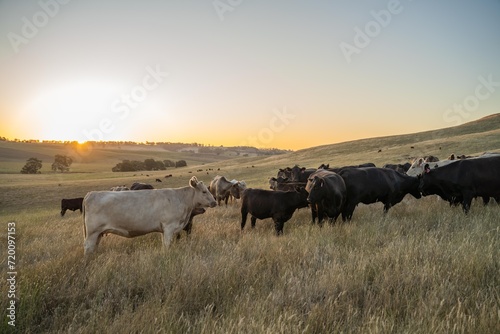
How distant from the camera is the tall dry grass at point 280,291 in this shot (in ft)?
10.6

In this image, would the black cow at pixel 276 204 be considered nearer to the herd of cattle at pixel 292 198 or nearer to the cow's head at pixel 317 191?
the herd of cattle at pixel 292 198

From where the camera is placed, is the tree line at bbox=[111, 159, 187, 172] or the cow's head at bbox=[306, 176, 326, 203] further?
the tree line at bbox=[111, 159, 187, 172]

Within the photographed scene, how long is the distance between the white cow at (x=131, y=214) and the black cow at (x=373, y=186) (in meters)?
5.17

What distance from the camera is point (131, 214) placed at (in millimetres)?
7199

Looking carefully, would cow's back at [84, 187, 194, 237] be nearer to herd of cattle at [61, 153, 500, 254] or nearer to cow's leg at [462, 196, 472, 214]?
herd of cattle at [61, 153, 500, 254]

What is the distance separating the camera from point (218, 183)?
19953 mm

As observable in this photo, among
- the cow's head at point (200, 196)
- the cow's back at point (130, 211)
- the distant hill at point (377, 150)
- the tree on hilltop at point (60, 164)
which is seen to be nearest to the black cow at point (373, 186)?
the cow's head at point (200, 196)

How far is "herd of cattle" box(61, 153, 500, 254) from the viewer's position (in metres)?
7.15

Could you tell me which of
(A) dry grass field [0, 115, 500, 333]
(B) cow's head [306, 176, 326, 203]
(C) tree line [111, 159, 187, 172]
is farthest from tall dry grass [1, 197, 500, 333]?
(C) tree line [111, 159, 187, 172]

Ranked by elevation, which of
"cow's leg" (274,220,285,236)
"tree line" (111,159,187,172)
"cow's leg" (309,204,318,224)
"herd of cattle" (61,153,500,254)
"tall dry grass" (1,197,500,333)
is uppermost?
"herd of cattle" (61,153,500,254)

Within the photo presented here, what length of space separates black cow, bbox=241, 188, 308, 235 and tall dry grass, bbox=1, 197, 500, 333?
306cm

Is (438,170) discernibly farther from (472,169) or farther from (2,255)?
(2,255)

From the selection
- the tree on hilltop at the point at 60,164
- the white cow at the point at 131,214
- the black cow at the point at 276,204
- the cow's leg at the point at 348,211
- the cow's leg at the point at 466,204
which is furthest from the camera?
the tree on hilltop at the point at 60,164

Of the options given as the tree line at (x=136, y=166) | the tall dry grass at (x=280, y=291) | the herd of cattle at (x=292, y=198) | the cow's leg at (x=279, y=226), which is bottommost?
the tree line at (x=136, y=166)
